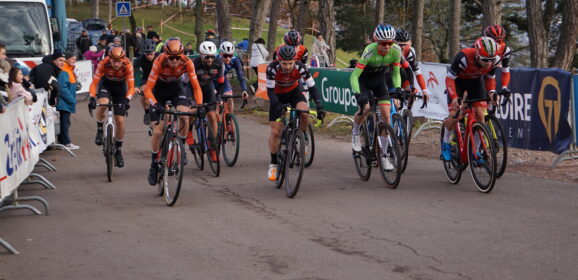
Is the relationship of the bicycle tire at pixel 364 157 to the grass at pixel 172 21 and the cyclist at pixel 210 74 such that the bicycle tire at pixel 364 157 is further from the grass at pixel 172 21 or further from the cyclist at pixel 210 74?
the grass at pixel 172 21

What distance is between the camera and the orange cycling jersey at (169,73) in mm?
11383

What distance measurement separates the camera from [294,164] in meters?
11.0

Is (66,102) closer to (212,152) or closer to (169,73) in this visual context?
(212,152)

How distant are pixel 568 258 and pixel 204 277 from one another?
9.93 feet

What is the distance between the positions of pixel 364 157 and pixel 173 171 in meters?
2.95

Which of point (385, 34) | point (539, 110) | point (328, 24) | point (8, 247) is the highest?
point (328, 24)

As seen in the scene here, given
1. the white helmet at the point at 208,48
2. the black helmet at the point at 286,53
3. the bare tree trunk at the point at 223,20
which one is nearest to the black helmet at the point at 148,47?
the white helmet at the point at 208,48

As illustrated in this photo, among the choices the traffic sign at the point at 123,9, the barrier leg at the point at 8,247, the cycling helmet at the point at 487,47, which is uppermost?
the traffic sign at the point at 123,9

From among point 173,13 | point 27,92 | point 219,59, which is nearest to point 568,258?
point 219,59

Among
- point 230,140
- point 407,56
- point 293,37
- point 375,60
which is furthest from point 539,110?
point 230,140

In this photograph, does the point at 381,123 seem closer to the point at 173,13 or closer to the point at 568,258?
the point at 568,258

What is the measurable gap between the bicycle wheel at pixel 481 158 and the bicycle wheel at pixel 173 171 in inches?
140

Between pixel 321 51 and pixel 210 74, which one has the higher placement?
pixel 321 51

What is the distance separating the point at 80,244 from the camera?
334 inches
